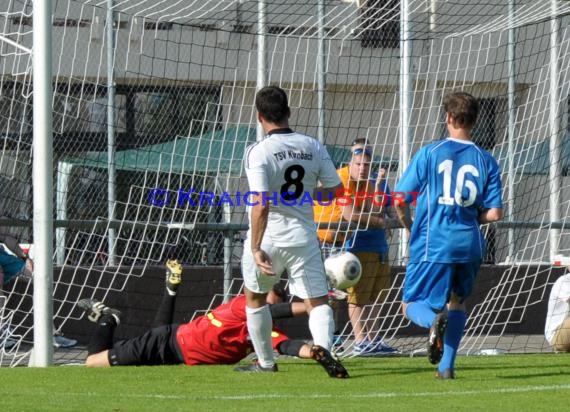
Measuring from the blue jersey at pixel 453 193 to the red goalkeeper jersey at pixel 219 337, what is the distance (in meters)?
1.69

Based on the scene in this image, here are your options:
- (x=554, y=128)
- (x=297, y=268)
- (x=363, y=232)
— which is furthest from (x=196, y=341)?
(x=554, y=128)

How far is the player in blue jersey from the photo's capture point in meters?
9.05

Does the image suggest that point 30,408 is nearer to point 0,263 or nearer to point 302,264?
point 302,264

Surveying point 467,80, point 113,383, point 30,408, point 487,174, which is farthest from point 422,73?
point 30,408

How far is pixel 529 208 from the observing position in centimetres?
1434

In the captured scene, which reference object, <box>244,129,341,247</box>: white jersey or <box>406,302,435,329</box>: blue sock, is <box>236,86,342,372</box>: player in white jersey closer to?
<box>244,129,341,247</box>: white jersey

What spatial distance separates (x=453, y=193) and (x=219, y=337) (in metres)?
2.29

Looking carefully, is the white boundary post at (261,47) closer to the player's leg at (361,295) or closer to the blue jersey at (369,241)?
the blue jersey at (369,241)

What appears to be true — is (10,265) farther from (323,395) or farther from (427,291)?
(323,395)

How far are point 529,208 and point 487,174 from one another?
17.6 ft

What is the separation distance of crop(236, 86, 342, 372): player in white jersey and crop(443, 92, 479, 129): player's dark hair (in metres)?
0.95

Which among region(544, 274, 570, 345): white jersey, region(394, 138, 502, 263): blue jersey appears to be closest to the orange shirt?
region(544, 274, 570, 345): white jersey

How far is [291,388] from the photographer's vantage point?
8.77 metres

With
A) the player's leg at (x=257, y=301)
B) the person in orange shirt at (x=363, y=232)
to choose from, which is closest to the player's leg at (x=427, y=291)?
the player's leg at (x=257, y=301)
